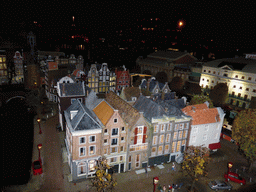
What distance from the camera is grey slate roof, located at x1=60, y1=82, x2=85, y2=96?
51781 millimetres

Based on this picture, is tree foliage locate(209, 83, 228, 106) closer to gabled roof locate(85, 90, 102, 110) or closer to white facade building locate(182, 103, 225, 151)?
white facade building locate(182, 103, 225, 151)

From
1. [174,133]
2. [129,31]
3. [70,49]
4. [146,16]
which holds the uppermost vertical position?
[146,16]

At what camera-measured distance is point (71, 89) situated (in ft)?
174

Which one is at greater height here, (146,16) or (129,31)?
(146,16)

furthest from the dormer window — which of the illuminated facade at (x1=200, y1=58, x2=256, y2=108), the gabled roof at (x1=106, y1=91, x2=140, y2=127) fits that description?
the illuminated facade at (x1=200, y1=58, x2=256, y2=108)

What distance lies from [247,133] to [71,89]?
4795 centimetres

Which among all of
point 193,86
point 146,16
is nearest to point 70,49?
point 146,16

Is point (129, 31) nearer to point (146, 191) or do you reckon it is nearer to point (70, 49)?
point (70, 49)

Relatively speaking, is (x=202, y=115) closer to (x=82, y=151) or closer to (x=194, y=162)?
(x=194, y=162)

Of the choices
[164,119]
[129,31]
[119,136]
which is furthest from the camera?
[129,31]

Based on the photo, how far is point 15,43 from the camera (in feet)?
384

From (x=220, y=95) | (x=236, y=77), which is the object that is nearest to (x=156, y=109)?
(x=220, y=95)

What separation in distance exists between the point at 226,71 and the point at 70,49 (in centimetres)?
12323

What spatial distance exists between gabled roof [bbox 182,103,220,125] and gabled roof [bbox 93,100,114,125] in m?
20.4
